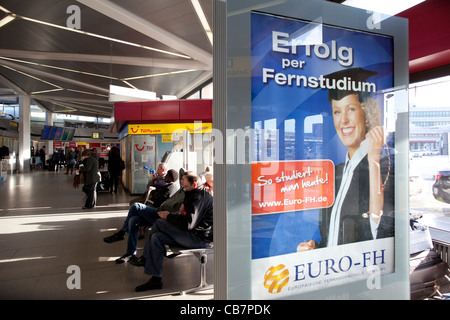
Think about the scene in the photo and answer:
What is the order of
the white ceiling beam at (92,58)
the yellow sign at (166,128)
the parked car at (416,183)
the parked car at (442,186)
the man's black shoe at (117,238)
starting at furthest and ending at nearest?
the white ceiling beam at (92,58), the yellow sign at (166,128), the man's black shoe at (117,238), the parked car at (416,183), the parked car at (442,186)

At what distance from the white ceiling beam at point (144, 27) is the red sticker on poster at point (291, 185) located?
23.6ft

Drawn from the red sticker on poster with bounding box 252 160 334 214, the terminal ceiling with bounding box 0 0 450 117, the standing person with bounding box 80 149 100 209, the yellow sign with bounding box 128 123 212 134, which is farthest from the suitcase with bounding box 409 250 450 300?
the yellow sign with bounding box 128 123 212 134

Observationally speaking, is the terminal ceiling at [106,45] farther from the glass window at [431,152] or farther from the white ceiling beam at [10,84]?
the glass window at [431,152]

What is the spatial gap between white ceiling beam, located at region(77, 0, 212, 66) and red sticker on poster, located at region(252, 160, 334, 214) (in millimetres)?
7201

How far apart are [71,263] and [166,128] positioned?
7.33 meters

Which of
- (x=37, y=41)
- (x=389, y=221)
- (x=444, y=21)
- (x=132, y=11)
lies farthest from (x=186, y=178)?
(x=37, y=41)

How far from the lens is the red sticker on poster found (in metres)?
2.09

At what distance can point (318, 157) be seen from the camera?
227 cm

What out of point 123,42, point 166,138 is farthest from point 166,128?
point 123,42

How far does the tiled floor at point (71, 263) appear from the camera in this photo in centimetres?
341

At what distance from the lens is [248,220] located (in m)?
2.07

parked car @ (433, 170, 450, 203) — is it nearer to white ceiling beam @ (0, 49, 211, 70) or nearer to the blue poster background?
the blue poster background

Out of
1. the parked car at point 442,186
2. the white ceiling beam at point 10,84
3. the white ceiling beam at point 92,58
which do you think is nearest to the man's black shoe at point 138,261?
the parked car at point 442,186

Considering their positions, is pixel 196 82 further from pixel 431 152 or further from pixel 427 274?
pixel 427 274
